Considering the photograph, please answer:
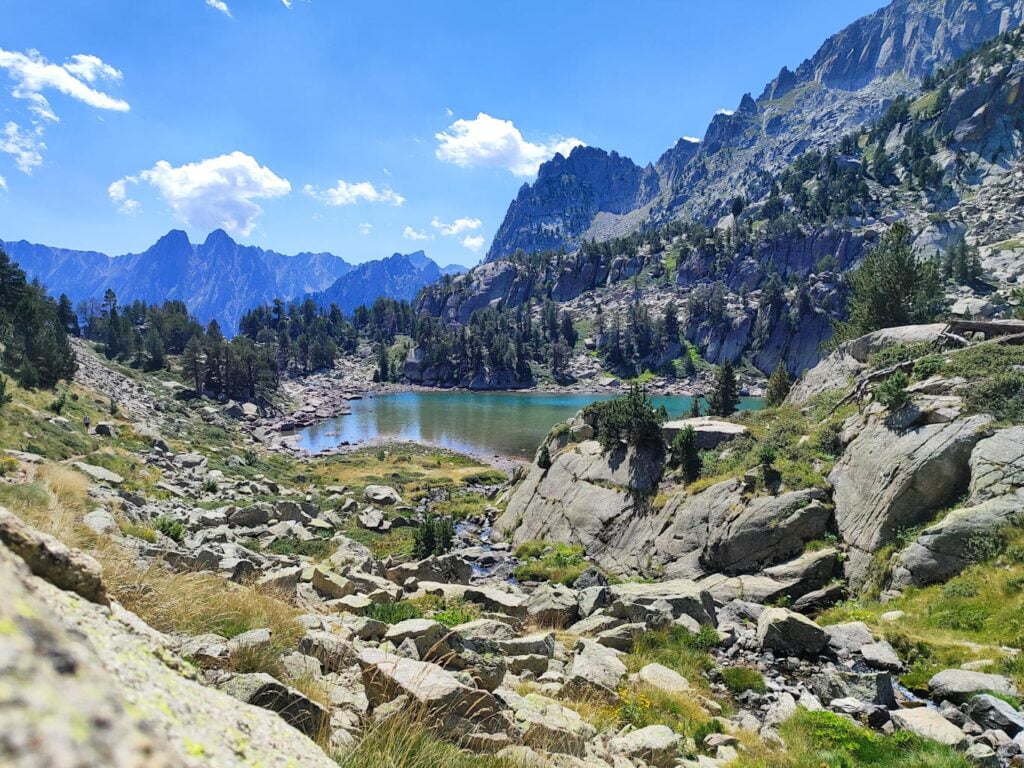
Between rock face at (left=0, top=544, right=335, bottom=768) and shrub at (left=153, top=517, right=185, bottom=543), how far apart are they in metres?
20.8

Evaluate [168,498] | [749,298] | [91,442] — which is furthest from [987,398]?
[749,298]

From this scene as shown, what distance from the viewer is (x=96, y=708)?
1.27 metres

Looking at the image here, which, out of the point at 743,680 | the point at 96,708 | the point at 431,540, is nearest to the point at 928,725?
the point at 743,680

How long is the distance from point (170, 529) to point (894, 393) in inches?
1107

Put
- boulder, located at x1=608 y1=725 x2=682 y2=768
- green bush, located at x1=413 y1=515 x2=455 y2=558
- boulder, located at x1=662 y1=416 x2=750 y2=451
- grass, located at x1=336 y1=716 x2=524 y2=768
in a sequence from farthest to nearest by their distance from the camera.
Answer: boulder, located at x1=662 y1=416 x2=750 y2=451, green bush, located at x1=413 y1=515 x2=455 y2=558, boulder, located at x1=608 y1=725 x2=682 y2=768, grass, located at x1=336 y1=716 x2=524 y2=768

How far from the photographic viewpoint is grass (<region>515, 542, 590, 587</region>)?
2597 centimetres

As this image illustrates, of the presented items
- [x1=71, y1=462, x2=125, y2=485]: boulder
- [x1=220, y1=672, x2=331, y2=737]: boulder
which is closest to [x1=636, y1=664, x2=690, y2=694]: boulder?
[x1=220, y1=672, x2=331, y2=737]: boulder

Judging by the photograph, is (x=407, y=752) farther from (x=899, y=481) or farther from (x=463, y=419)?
(x=463, y=419)

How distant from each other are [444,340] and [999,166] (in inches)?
7630

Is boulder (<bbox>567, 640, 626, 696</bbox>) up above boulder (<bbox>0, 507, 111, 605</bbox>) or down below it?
below

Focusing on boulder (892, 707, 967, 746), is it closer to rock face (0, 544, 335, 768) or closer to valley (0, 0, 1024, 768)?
valley (0, 0, 1024, 768)

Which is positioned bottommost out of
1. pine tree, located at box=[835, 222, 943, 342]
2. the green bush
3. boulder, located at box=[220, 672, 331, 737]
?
the green bush

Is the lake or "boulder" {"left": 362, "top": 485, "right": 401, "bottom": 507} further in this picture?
the lake

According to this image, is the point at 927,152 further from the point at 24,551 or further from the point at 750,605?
the point at 24,551
